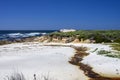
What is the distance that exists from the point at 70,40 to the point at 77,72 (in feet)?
137

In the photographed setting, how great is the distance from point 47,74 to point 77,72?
2503mm

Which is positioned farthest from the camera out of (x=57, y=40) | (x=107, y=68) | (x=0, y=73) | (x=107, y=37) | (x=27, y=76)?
(x=57, y=40)

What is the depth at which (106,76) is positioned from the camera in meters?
19.4

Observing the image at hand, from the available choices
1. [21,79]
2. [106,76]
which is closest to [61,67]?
[106,76]

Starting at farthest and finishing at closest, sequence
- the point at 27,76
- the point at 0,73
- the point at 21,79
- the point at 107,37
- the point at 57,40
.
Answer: the point at 57,40 < the point at 107,37 < the point at 0,73 < the point at 27,76 < the point at 21,79

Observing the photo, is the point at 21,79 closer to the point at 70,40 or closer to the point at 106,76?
the point at 106,76

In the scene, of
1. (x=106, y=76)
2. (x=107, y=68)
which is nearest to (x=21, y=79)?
(x=106, y=76)

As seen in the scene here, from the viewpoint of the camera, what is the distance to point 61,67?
22.5m

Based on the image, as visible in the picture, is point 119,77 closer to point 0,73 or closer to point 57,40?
point 0,73

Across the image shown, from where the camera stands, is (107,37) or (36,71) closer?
(36,71)

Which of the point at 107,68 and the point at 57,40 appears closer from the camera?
the point at 107,68

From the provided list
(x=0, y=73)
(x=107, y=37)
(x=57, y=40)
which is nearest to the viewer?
(x=0, y=73)

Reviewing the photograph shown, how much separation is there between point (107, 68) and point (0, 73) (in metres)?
8.64

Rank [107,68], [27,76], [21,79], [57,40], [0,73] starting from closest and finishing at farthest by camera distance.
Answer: [21,79], [27,76], [0,73], [107,68], [57,40]
